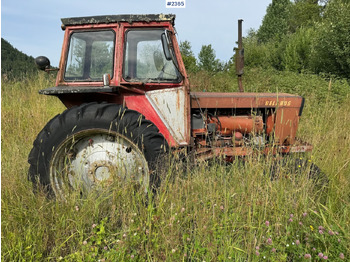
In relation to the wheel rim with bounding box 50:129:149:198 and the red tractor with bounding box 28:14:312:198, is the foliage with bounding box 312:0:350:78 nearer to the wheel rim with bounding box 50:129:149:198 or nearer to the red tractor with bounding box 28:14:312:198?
the red tractor with bounding box 28:14:312:198

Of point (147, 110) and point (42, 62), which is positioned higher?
point (42, 62)

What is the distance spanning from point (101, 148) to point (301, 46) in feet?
61.0

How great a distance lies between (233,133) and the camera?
379 cm

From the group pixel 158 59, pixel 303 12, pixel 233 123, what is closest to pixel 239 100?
pixel 233 123

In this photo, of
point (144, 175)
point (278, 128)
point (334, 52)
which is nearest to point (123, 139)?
point (144, 175)

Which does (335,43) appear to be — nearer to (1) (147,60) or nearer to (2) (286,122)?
(2) (286,122)

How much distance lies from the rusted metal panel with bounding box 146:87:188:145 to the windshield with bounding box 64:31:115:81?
0.58m

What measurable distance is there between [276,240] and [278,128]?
2.17 m

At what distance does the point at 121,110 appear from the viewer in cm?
275

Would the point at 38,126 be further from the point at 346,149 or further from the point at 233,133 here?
the point at 346,149

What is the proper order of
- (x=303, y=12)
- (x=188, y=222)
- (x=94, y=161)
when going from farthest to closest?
1. (x=303, y=12)
2. (x=94, y=161)
3. (x=188, y=222)

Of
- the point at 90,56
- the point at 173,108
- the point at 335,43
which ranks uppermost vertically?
the point at 335,43

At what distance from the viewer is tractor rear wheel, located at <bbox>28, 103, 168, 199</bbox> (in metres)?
2.74

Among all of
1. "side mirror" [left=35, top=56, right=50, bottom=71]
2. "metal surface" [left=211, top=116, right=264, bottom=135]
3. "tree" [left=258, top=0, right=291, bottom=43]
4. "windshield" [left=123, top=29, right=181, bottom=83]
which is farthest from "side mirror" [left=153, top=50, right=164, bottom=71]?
"tree" [left=258, top=0, right=291, bottom=43]
